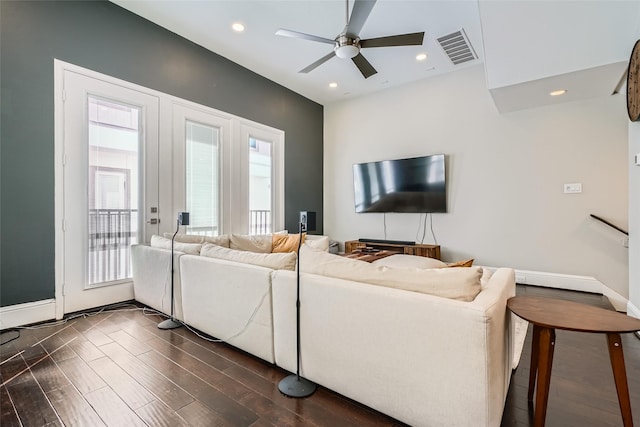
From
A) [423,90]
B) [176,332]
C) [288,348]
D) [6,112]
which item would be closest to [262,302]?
[288,348]

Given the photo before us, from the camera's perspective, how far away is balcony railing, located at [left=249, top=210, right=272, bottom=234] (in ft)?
16.1

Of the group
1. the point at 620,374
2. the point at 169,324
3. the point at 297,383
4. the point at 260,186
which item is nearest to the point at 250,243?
the point at 169,324

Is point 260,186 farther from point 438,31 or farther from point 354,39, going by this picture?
point 438,31

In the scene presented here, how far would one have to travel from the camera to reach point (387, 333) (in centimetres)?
135

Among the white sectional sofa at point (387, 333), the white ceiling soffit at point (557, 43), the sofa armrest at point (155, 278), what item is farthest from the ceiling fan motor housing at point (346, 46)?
the sofa armrest at point (155, 278)

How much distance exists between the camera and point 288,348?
5.81 feet

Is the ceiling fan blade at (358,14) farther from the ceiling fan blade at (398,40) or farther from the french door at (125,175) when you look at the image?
the french door at (125,175)

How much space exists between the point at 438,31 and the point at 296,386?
419 cm

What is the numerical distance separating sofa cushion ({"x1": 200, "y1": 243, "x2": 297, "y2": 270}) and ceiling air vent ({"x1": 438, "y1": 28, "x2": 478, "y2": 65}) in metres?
3.64

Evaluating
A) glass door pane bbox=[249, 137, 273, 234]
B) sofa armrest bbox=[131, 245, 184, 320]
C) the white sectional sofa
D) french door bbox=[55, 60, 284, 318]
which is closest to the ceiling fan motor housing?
french door bbox=[55, 60, 284, 318]

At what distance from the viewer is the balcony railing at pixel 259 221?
16.1 feet

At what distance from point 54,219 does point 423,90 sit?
5431 millimetres

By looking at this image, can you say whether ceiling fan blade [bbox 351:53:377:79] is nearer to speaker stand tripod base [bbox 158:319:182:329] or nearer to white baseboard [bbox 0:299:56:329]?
speaker stand tripod base [bbox 158:319:182:329]

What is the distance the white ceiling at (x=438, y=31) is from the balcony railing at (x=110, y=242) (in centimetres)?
242
